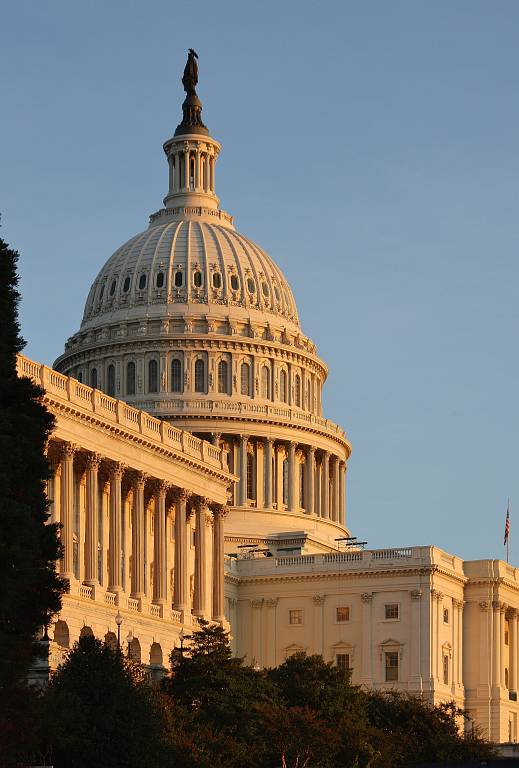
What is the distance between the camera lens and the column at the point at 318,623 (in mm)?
193125

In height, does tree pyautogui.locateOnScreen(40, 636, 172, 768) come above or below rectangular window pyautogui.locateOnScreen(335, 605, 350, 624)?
below

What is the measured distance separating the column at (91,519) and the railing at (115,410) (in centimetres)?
366

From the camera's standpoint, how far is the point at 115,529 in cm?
14738

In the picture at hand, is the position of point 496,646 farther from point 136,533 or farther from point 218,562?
point 136,533

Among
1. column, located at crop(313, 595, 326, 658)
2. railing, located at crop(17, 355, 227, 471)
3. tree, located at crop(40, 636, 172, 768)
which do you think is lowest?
tree, located at crop(40, 636, 172, 768)

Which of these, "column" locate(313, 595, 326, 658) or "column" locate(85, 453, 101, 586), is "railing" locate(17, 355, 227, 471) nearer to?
"column" locate(85, 453, 101, 586)

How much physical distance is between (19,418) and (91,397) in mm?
71943

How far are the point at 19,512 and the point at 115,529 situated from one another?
77424mm

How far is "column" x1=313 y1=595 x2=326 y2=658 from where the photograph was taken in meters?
193

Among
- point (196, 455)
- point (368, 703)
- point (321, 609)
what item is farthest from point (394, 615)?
point (368, 703)

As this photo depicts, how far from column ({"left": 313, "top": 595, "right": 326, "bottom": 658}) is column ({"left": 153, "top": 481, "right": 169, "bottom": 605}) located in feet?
135

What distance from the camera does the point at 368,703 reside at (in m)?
137

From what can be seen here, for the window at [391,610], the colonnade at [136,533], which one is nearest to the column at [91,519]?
the colonnade at [136,533]

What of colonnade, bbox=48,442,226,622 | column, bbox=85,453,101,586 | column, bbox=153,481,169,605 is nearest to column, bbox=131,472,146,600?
colonnade, bbox=48,442,226,622
